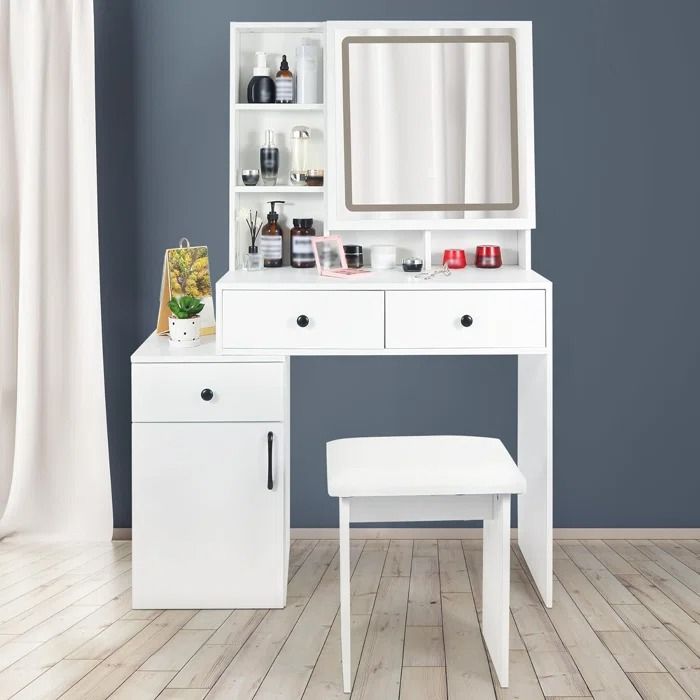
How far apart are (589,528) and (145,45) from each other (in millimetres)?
2157

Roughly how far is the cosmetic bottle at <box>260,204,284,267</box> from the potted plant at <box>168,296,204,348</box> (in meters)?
0.32

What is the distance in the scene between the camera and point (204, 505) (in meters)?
2.61

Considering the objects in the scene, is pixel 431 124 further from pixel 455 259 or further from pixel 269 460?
pixel 269 460

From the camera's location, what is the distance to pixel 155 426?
260 centimetres

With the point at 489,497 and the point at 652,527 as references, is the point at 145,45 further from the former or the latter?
the point at 652,527

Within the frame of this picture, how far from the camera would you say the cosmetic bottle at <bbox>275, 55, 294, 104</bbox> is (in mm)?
2928

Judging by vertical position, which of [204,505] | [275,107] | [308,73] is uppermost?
[308,73]

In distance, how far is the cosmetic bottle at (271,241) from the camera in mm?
2922

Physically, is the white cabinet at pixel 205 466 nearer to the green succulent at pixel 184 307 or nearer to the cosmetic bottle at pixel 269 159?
the green succulent at pixel 184 307

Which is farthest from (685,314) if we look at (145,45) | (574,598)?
(145,45)

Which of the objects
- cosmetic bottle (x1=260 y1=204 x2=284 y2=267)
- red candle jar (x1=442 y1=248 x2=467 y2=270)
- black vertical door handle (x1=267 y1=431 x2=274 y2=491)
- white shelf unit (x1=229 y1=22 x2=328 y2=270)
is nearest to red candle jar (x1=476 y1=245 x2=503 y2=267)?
red candle jar (x1=442 y1=248 x2=467 y2=270)

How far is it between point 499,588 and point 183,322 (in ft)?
3.66

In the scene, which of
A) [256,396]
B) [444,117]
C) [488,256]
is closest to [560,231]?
[488,256]

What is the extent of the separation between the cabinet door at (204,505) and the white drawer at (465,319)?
44cm
